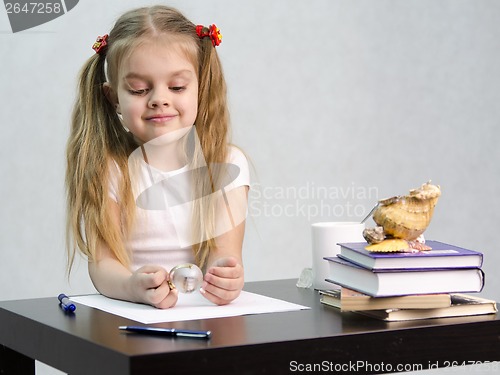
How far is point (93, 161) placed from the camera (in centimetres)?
148

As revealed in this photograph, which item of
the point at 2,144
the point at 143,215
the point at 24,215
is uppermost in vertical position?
the point at 2,144

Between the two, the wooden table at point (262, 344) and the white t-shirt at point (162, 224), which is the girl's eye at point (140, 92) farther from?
the wooden table at point (262, 344)

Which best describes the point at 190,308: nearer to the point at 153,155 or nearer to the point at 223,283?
the point at 223,283

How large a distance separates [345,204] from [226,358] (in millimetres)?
1806

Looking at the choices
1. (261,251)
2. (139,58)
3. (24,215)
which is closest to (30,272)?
(24,215)

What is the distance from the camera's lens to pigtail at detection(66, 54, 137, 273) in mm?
1431

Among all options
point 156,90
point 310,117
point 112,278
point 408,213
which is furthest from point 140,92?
point 310,117

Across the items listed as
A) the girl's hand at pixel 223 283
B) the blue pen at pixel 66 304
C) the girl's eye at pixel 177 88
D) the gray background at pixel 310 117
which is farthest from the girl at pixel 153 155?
the gray background at pixel 310 117

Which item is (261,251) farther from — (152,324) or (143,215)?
(152,324)

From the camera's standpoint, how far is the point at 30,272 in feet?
7.39

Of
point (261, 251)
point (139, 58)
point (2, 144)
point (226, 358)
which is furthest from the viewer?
point (261, 251)

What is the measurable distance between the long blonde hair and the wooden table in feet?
0.80

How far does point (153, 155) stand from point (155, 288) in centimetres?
38

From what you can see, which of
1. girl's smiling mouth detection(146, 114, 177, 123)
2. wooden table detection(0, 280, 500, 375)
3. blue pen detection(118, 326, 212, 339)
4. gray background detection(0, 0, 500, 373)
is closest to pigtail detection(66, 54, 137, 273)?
girl's smiling mouth detection(146, 114, 177, 123)
